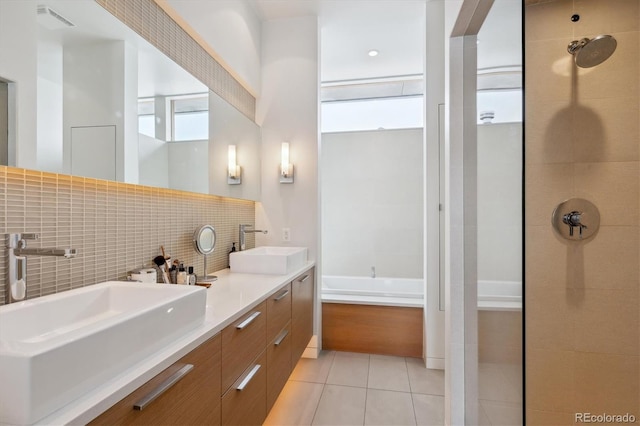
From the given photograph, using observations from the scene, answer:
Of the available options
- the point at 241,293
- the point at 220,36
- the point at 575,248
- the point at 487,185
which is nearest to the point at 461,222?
the point at 487,185

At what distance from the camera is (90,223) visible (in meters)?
1.25

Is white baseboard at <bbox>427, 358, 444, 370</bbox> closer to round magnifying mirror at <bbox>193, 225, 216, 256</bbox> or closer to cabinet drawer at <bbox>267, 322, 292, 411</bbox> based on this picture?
cabinet drawer at <bbox>267, 322, 292, 411</bbox>

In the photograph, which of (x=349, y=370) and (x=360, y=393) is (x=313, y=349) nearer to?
(x=349, y=370)

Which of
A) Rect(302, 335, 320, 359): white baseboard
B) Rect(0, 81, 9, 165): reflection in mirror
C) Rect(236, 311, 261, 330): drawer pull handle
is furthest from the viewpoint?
Rect(302, 335, 320, 359): white baseboard

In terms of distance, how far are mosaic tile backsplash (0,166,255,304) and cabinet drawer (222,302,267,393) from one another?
594mm

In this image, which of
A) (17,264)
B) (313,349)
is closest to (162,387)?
(17,264)

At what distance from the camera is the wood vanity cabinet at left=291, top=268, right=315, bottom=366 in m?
2.05

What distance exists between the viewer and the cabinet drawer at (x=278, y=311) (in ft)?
5.26

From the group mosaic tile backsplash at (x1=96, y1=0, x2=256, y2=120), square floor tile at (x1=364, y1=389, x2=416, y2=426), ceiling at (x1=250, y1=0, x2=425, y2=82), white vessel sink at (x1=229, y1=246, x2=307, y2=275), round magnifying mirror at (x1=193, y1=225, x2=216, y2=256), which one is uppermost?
ceiling at (x1=250, y1=0, x2=425, y2=82)

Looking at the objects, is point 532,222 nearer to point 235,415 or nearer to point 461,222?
point 461,222

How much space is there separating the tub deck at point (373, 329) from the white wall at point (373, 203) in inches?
40.9

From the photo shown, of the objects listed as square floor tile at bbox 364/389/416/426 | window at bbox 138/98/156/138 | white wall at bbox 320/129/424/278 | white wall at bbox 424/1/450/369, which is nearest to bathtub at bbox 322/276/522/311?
white wall at bbox 320/129/424/278

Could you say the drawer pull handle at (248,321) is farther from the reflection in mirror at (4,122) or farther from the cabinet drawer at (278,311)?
the reflection in mirror at (4,122)

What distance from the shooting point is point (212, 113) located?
6.70 feet
